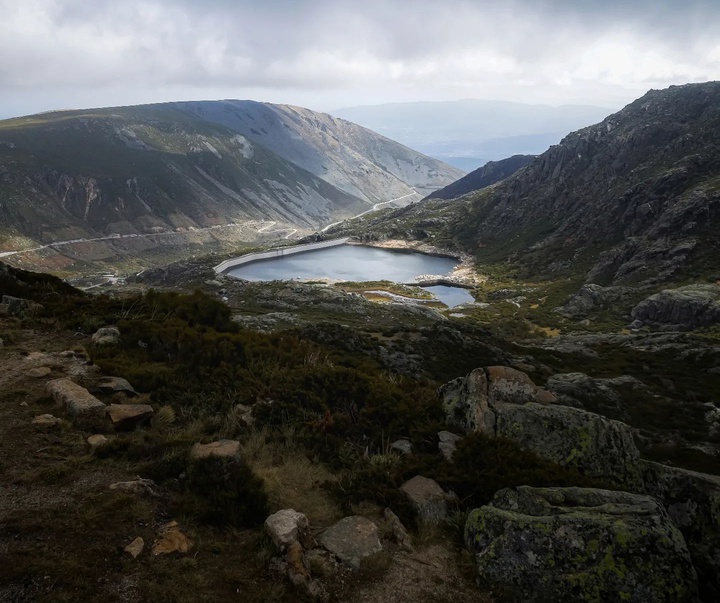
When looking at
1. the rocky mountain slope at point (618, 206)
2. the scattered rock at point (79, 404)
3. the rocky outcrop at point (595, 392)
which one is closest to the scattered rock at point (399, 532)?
the scattered rock at point (79, 404)

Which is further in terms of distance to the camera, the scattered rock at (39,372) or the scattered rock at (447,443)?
the scattered rock at (39,372)

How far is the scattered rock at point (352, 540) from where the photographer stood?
22.0 ft

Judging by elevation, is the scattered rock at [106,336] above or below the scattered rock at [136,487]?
below

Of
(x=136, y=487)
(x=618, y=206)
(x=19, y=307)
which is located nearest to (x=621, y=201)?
(x=618, y=206)

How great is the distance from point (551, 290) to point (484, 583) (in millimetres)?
94311

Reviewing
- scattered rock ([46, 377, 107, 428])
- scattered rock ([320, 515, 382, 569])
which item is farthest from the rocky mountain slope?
scattered rock ([46, 377, 107, 428])

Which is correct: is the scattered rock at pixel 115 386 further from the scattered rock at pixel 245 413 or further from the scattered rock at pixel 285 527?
the scattered rock at pixel 285 527

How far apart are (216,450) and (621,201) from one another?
126984 mm

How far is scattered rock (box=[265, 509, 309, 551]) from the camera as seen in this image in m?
6.45

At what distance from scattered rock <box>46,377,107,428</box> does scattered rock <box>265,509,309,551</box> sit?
15.6 ft

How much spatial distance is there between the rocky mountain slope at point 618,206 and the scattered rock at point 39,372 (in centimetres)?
8855

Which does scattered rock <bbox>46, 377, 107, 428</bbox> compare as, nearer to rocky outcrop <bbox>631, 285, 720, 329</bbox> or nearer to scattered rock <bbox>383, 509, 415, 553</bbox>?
scattered rock <bbox>383, 509, 415, 553</bbox>

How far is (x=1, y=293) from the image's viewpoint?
1891 centimetres

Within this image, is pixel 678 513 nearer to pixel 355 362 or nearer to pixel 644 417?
pixel 355 362
